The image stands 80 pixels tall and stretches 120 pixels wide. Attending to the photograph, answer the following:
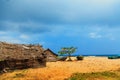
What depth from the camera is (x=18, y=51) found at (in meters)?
36.0

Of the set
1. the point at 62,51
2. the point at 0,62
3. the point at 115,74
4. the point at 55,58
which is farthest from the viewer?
the point at 62,51

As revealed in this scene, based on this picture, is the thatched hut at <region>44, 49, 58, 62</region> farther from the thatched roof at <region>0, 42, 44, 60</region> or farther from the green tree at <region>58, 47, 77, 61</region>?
the thatched roof at <region>0, 42, 44, 60</region>

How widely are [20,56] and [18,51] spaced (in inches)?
38.1

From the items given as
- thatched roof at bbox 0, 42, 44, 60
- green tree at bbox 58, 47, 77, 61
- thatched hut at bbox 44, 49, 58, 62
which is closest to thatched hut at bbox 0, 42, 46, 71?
thatched roof at bbox 0, 42, 44, 60

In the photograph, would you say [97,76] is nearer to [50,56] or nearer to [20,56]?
[20,56]

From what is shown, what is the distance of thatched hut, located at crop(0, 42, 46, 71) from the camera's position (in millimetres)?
34156

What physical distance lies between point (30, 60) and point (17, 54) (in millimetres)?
1611

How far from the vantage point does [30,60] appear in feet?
117

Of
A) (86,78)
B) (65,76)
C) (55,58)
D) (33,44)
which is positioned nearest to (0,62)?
(33,44)

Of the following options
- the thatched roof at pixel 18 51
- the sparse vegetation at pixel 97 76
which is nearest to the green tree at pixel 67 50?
the thatched roof at pixel 18 51

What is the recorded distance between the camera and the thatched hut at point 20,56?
34156 mm

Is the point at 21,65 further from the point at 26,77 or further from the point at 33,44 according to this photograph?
the point at 26,77

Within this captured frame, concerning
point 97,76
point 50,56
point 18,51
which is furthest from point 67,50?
point 97,76

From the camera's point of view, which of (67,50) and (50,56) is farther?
(67,50)
